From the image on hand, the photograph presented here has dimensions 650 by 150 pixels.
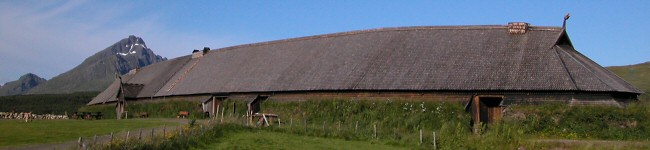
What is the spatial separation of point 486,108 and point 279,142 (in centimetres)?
1491

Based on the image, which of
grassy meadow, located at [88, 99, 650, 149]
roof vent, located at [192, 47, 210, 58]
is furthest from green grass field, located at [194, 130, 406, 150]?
roof vent, located at [192, 47, 210, 58]

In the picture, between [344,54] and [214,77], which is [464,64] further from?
[214,77]

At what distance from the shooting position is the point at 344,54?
46.7 metres

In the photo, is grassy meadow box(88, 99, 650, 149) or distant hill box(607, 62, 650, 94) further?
distant hill box(607, 62, 650, 94)

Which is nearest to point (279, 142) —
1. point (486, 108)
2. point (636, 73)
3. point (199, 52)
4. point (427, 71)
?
point (486, 108)

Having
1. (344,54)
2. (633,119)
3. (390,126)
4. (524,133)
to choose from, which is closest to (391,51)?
(344,54)

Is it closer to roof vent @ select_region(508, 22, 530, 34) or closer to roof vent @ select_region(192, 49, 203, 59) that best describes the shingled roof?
roof vent @ select_region(508, 22, 530, 34)

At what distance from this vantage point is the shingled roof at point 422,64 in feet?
123

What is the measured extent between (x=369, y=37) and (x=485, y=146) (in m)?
21.7

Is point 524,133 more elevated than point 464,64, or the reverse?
point 464,64

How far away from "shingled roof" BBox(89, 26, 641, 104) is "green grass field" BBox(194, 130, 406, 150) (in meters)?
10.2

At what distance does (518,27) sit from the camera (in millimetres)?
41812

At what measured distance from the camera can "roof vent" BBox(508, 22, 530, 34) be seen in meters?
41.7

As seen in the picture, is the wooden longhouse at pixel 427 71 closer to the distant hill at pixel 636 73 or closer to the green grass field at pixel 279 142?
the green grass field at pixel 279 142
